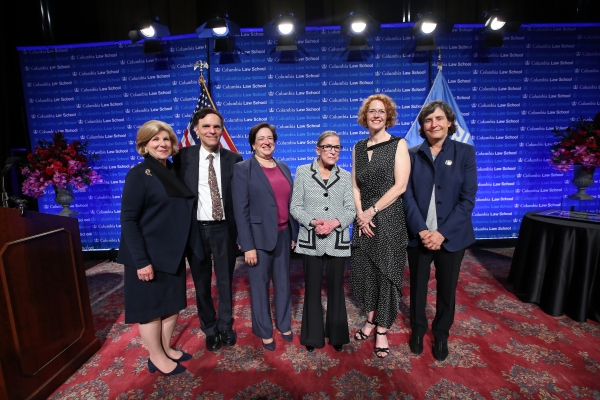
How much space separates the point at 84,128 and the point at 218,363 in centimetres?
456

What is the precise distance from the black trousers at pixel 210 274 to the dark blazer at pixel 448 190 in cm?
141

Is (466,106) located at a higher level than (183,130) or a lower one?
higher

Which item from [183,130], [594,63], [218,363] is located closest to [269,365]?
[218,363]

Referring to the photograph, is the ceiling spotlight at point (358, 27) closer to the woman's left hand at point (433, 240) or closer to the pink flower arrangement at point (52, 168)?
the woman's left hand at point (433, 240)

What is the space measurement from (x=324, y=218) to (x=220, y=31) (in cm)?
349

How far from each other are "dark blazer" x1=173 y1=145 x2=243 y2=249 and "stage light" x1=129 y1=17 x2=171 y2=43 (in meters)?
2.97

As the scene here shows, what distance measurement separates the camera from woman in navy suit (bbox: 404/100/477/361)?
1909 mm

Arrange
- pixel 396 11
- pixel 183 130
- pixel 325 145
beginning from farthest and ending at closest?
1. pixel 183 130
2. pixel 396 11
3. pixel 325 145

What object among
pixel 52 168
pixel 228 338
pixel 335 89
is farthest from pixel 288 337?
pixel 52 168

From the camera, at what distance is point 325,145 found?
1.90 m

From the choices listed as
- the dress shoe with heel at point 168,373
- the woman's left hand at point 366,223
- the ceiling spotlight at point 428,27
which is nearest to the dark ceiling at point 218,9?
the ceiling spotlight at point 428,27

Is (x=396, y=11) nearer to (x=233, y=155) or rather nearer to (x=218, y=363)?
(x=233, y=155)

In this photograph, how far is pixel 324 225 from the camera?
1.90 metres

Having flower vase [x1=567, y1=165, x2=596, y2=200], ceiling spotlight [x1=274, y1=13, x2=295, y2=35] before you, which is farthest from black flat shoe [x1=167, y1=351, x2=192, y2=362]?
flower vase [x1=567, y1=165, x2=596, y2=200]
